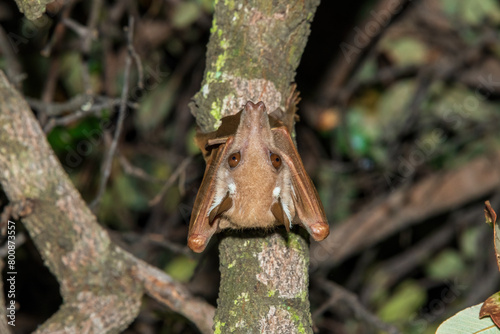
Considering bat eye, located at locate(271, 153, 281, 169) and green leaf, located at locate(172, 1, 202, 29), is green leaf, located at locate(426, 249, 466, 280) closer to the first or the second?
green leaf, located at locate(172, 1, 202, 29)

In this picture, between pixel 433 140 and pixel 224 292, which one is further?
pixel 433 140

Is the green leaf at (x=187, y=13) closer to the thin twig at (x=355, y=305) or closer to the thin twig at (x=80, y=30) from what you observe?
the thin twig at (x=80, y=30)

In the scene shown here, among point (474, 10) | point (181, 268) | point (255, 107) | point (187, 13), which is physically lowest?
point (181, 268)

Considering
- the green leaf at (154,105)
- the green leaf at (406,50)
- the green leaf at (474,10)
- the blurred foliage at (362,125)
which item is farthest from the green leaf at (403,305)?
the green leaf at (154,105)

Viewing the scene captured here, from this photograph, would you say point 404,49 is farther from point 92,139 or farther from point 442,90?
point 92,139

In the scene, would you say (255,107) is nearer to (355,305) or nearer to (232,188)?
(232,188)

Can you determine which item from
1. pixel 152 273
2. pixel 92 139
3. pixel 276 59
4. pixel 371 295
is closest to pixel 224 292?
pixel 152 273

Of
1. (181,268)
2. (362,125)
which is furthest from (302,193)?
(362,125)
